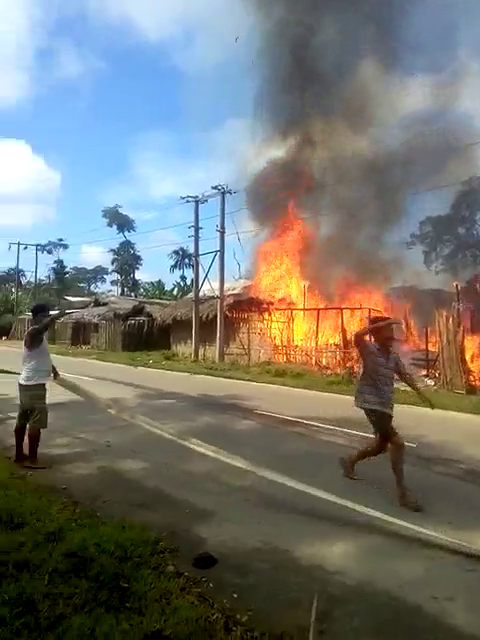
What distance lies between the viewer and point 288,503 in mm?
5605

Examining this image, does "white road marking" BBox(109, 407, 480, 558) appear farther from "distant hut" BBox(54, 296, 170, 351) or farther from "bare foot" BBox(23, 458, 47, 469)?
"distant hut" BBox(54, 296, 170, 351)

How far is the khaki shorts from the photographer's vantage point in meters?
7.11

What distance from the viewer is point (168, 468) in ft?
22.8

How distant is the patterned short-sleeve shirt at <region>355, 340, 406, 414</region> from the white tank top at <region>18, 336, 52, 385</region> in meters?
3.28

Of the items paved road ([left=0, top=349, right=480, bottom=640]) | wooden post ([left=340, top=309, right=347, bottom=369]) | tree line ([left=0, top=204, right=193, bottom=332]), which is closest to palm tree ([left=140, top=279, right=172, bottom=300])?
tree line ([left=0, top=204, right=193, bottom=332])

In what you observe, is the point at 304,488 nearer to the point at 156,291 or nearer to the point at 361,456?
the point at 361,456

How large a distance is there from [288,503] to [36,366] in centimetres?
312

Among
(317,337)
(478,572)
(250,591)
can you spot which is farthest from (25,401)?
(317,337)

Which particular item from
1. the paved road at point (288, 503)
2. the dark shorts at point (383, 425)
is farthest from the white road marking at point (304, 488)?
the dark shorts at point (383, 425)

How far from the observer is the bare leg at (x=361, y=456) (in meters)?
6.14

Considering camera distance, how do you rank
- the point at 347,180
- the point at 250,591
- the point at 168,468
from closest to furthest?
the point at 250,591
the point at 168,468
the point at 347,180

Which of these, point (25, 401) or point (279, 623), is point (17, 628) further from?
point (25, 401)

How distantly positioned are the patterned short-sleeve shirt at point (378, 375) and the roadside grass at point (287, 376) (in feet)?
21.6

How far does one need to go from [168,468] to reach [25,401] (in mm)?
1647
